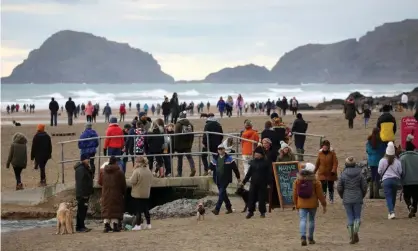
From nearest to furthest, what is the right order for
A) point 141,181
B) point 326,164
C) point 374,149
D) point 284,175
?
point 141,181, point 284,175, point 326,164, point 374,149

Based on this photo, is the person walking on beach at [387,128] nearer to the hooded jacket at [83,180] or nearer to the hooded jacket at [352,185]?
the hooded jacket at [352,185]

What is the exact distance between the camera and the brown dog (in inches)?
665

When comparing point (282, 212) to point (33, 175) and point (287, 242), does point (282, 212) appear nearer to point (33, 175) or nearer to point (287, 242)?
point (287, 242)

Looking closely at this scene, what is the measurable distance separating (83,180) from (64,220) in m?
0.83

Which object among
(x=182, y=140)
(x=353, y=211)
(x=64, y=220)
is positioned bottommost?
(x=64, y=220)

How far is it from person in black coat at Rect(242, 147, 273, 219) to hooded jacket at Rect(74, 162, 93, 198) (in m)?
2.93

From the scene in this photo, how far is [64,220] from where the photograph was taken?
670 inches

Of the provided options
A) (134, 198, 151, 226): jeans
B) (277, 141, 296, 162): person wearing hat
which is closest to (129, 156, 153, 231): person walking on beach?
(134, 198, 151, 226): jeans

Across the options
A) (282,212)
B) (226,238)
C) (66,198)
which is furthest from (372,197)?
(66,198)

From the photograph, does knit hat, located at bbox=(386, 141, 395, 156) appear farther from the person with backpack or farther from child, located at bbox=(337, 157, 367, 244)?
the person with backpack

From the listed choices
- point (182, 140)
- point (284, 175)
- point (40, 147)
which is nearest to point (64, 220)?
point (284, 175)

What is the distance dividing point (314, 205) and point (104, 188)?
4.33 metres

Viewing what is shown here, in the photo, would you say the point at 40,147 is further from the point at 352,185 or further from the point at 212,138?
the point at 352,185

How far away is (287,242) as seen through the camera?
14266mm
